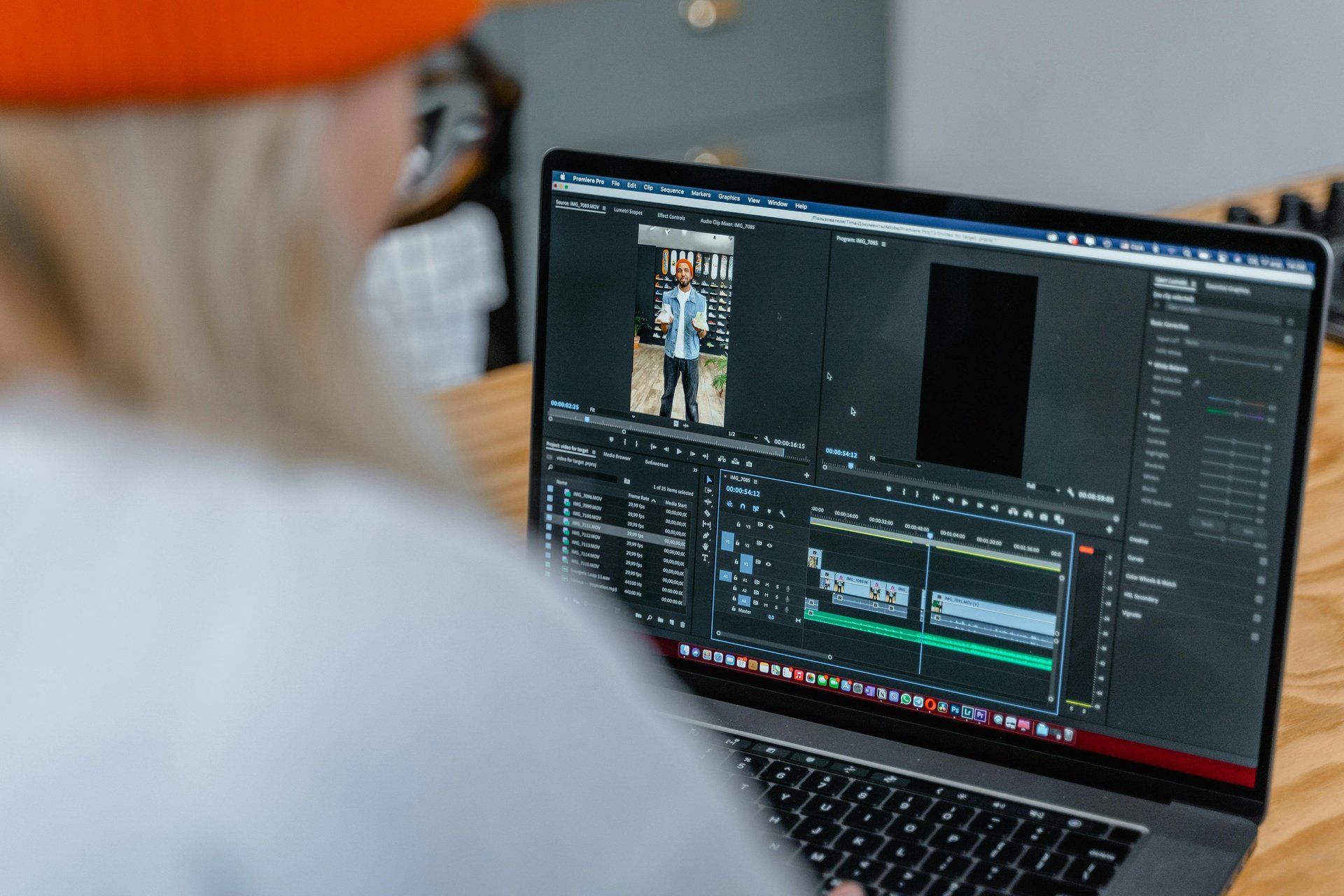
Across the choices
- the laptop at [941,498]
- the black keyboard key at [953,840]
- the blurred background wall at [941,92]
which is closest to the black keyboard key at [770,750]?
the laptop at [941,498]

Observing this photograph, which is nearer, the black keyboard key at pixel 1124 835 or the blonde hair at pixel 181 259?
the blonde hair at pixel 181 259

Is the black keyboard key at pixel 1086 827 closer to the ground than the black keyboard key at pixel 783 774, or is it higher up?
higher up

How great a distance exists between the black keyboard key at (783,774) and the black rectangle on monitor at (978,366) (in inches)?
7.4

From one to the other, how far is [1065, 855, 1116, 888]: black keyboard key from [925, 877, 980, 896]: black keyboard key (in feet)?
0.16

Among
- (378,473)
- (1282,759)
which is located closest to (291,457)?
(378,473)

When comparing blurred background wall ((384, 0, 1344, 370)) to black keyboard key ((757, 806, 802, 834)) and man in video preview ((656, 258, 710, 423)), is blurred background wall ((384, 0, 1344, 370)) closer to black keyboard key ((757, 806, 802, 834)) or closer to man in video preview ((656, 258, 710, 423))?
man in video preview ((656, 258, 710, 423))

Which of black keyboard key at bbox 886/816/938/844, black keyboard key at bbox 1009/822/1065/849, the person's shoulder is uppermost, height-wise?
the person's shoulder

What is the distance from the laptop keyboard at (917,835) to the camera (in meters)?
0.69

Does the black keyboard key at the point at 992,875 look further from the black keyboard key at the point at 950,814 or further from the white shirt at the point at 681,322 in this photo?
the white shirt at the point at 681,322

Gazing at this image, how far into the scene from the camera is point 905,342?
0.76 meters

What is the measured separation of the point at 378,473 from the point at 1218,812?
53 centimetres

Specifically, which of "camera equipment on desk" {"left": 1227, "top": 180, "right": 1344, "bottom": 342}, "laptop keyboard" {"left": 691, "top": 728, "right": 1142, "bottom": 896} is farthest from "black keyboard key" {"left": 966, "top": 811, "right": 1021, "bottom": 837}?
"camera equipment on desk" {"left": 1227, "top": 180, "right": 1344, "bottom": 342}

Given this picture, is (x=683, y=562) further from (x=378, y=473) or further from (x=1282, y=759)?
(x=378, y=473)

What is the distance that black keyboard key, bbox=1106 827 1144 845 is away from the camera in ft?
2.33
